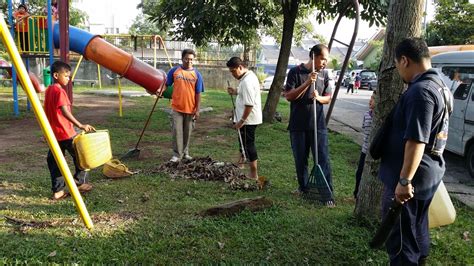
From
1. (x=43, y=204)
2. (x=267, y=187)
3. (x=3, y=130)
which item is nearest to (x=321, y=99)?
(x=267, y=187)

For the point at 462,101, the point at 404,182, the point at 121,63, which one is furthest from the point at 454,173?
the point at 121,63

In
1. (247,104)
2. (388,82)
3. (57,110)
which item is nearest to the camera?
(388,82)

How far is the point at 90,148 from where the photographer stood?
15.6 feet

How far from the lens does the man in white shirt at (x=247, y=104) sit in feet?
18.2

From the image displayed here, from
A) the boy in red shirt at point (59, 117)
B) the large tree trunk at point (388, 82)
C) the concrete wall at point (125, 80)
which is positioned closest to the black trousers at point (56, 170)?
the boy in red shirt at point (59, 117)

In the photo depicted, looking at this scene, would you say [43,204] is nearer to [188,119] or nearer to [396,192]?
[188,119]

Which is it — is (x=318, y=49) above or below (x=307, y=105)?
above

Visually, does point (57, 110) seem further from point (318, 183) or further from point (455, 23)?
point (455, 23)

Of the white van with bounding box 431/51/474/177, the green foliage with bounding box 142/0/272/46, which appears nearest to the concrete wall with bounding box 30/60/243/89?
the green foliage with bounding box 142/0/272/46

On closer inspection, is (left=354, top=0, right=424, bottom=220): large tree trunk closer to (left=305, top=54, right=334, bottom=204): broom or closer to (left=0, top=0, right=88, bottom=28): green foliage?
(left=305, top=54, right=334, bottom=204): broom

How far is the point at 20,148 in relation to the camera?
7762mm

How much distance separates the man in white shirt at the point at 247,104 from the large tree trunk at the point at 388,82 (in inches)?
78.6

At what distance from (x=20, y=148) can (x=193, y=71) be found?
3.66 metres

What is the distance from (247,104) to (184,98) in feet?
4.61
